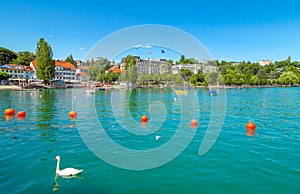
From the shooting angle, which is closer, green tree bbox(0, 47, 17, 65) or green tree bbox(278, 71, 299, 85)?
green tree bbox(0, 47, 17, 65)

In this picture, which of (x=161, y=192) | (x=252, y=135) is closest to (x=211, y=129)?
(x=252, y=135)

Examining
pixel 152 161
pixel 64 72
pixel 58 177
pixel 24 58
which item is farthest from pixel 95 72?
pixel 58 177

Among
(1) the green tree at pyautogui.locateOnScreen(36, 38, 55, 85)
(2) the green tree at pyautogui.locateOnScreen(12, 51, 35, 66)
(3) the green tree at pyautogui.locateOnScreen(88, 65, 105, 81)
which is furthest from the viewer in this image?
(2) the green tree at pyautogui.locateOnScreen(12, 51, 35, 66)

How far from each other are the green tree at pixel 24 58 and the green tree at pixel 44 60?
1694 inches

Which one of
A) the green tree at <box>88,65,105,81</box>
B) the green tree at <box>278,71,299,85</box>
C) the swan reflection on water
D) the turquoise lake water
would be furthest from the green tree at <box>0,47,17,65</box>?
the green tree at <box>278,71,299,85</box>

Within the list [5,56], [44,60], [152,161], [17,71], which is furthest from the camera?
[5,56]

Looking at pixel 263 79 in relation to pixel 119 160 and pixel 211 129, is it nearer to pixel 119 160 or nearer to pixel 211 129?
pixel 211 129

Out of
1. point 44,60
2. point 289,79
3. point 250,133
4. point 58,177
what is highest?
point 44,60

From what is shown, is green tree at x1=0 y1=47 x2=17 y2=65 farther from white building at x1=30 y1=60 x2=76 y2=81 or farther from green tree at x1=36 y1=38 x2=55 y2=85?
green tree at x1=36 y1=38 x2=55 y2=85

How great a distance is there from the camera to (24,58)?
420 ft

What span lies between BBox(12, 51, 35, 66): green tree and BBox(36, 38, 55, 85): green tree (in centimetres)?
4302

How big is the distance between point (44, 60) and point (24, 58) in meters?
47.7

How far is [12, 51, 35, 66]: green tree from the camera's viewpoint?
125m

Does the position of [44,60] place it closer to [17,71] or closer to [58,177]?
[17,71]
